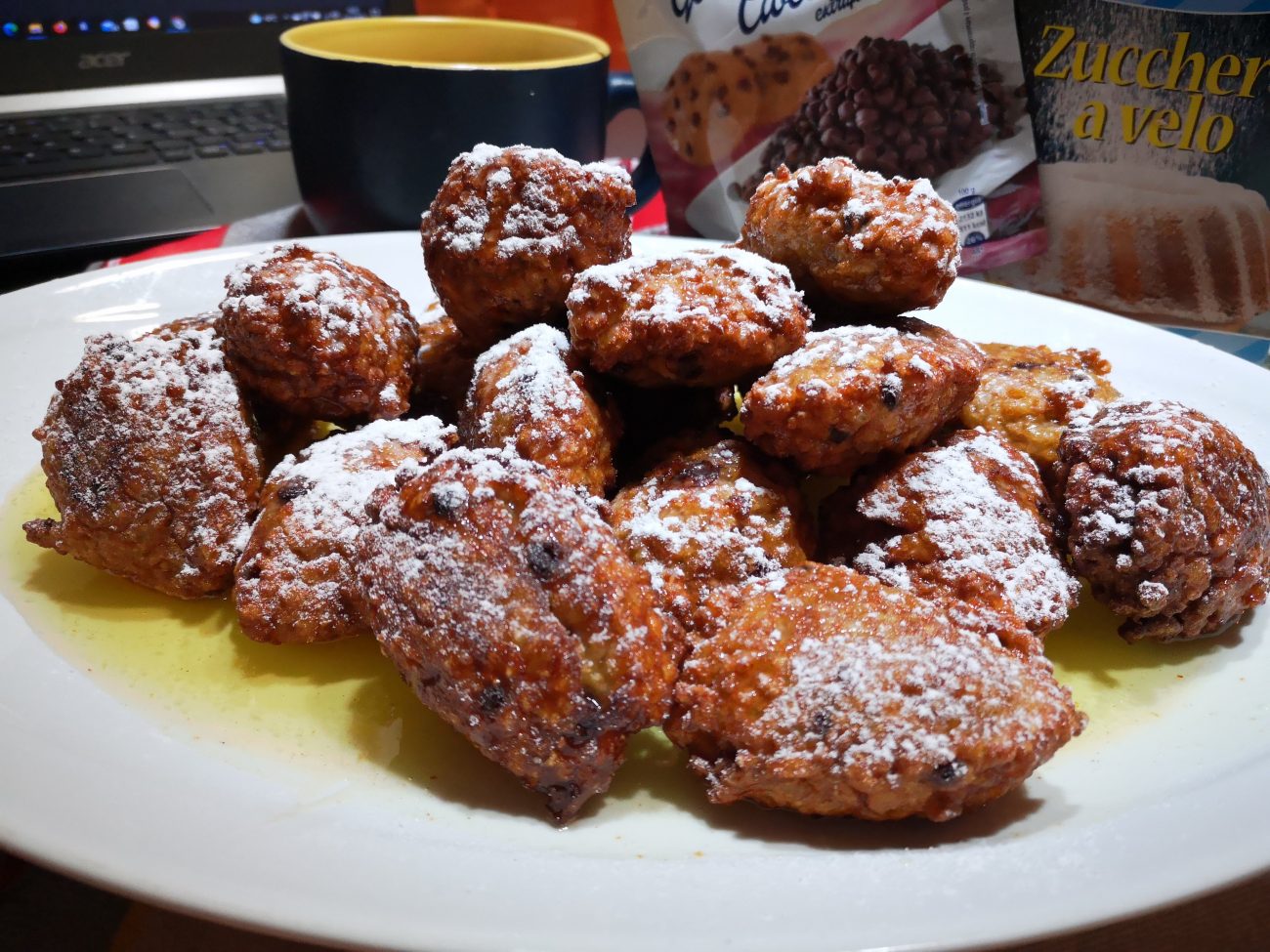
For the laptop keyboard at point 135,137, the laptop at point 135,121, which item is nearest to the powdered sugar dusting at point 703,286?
the laptop at point 135,121

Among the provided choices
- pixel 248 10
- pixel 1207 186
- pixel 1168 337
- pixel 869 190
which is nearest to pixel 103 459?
pixel 869 190

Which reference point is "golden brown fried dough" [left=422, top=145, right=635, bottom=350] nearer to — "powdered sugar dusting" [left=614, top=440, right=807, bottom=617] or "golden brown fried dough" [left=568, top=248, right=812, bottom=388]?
"golden brown fried dough" [left=568, top=248, right=812, bottom=388]

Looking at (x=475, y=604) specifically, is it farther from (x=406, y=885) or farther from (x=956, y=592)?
(x=956, y=592)

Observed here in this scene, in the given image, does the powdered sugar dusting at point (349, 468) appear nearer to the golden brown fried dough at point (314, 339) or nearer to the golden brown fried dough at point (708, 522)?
the golden brown fried dough at point (314, 339)

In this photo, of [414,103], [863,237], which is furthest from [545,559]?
[414,103]

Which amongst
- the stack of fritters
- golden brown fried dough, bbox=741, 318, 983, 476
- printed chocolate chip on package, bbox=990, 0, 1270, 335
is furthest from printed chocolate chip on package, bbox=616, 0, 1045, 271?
golden brown fried dough, bbox=741, 318, 983, 476

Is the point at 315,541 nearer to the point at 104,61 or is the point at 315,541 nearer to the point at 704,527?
the point at 704,527
